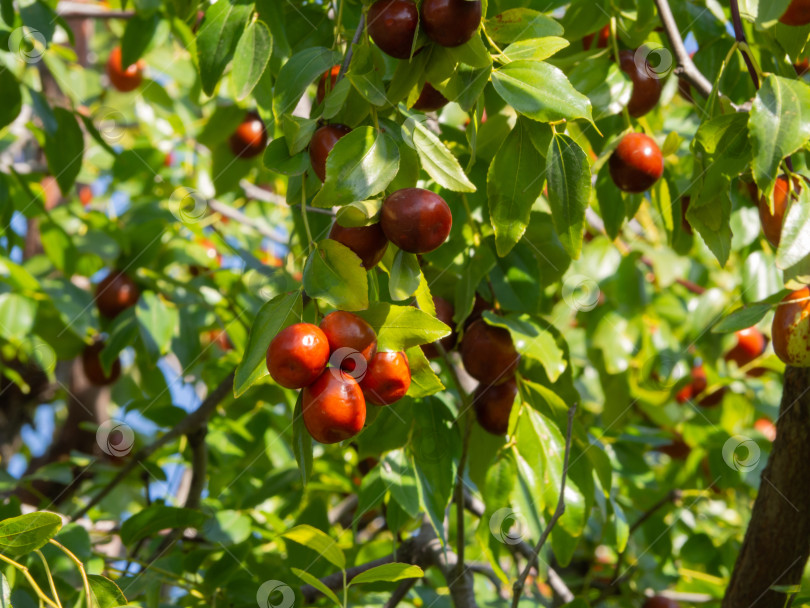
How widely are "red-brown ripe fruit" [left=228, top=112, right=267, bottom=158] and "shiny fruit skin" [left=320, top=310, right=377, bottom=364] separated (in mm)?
1276

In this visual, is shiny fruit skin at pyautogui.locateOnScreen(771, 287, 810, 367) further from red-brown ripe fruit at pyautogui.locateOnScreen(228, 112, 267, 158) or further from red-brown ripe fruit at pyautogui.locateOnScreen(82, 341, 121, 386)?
red-brown ripe fruit at pyautogui.locateOnScreen(82, 341, 121, 386)

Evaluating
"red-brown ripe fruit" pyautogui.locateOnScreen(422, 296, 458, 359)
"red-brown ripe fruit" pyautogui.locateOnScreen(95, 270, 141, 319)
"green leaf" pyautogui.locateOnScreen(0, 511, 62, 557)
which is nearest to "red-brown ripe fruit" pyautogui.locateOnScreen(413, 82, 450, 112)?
"red-brown ripe fruit" pyautogui.locateOnScreen(422, 296, 458, 359)

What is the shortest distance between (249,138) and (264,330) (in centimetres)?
130

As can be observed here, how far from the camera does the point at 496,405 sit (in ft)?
4.76

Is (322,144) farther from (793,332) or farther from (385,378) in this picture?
(793,332)

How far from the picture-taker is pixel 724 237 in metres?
1.29

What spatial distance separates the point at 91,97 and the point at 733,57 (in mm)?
2455

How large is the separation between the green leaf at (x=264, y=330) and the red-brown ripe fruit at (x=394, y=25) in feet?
1.08

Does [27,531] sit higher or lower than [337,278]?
lower

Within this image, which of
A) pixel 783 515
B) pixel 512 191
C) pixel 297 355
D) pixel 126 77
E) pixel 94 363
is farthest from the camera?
pixel 126 77

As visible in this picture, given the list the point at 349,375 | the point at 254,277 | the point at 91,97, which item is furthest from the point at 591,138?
the point at 91,97

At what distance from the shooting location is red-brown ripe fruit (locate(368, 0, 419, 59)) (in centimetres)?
110

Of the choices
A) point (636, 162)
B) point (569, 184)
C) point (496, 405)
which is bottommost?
point (496, 405)

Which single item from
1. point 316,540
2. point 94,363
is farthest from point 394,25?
point 94,363
